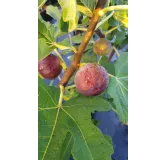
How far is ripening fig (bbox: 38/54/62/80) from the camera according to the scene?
2.86ft

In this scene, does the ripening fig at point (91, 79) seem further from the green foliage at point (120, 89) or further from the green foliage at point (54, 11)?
the green foliage at point (54, 11)

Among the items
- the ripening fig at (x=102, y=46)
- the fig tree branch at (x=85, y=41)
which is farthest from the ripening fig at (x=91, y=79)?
the ripening fig at (x=102, y=46)

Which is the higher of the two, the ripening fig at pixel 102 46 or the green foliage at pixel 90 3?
the green foliage at pixel 90 3

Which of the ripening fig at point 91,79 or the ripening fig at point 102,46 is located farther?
the ripening fig at point 102,46

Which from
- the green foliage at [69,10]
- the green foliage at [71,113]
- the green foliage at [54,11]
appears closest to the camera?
the green foliage at [69,10]

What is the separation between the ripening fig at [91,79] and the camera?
2.46 ft

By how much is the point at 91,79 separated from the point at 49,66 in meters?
0.17

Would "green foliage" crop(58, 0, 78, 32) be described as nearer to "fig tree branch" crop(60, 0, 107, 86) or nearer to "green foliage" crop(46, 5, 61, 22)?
"fig tree branch" crop(60, 0, 107, 86)

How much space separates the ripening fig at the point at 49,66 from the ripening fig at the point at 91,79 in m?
0.13

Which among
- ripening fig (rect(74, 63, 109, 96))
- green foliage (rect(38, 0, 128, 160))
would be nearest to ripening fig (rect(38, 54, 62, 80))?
green foliage (rect(38, 0, 128, 160))

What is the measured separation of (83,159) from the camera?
31.9 inches

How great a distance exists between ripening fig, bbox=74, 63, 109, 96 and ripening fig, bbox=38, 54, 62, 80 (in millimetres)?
135
